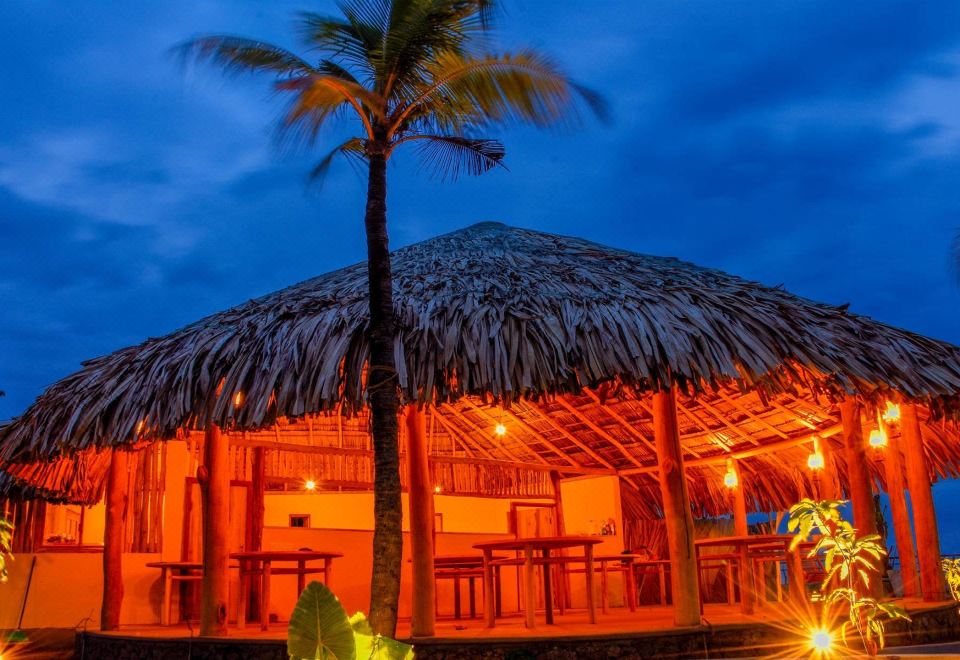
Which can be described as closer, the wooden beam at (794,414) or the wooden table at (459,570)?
the wooden table at (459,570)

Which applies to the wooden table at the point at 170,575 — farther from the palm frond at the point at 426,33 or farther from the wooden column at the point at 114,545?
the palm frond at the point at 426,33

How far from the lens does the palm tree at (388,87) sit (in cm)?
486

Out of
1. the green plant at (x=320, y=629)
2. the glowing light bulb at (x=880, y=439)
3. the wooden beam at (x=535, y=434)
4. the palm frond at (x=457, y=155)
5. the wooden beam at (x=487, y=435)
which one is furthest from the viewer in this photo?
the wooden beam at (x=487, y=435)

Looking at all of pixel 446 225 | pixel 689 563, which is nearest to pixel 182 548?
pixel 689 563

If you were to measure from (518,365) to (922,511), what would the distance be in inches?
151

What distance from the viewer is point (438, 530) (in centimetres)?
972

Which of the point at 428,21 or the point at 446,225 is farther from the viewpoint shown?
the point at 446,225

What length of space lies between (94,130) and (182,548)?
72313 mm

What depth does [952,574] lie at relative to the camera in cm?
727

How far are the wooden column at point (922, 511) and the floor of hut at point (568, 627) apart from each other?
20 centimetres

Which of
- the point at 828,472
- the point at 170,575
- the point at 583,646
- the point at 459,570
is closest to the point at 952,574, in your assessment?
the point at 828,472

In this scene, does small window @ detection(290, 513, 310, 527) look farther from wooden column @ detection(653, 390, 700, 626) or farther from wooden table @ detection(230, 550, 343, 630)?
wooden column @ detection(653, 390, 700, 626)

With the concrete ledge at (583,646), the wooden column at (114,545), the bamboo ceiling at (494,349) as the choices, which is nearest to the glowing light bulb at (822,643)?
the concrete ledge at (583,646)

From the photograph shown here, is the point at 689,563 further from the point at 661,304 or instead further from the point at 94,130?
the point at 94,130
